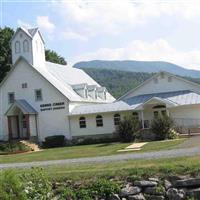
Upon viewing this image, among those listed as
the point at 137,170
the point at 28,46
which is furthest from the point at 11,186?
the point at 28,46

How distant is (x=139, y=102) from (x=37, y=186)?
2958 centimetres

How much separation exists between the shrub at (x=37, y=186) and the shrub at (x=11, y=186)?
0.47 meters

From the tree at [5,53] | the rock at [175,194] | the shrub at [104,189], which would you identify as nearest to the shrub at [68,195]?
the shrub at [104,189]

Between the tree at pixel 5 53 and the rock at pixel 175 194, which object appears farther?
the tree at pixel 5 53

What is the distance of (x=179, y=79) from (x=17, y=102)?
49.0 feet

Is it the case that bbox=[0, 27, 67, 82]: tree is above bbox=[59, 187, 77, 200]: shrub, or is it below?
above

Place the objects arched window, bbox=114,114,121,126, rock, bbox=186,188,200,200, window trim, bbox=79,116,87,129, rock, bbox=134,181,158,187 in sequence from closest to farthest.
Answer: rock, bbox=186,188,200,200, rock, bbox=134,181,158,187, arched window, bbox=114,114,121,126, window trim, bbox=79,116,87,129

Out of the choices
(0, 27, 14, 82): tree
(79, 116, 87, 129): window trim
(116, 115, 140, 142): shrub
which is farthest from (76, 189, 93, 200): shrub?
(0, 27, 14, 82): tree

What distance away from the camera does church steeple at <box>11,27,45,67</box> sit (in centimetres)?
4944

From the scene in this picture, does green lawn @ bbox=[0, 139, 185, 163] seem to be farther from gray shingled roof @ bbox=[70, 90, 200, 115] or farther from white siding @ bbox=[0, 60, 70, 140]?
white siding @ bbox=[0, 60, 70, 140]

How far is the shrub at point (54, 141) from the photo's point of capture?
1832 inches

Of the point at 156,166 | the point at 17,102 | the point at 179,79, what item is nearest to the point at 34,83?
the point at 17,102

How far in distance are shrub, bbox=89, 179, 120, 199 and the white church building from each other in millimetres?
26642

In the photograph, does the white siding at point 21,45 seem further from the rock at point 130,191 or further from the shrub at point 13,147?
the rock at point 130,191
